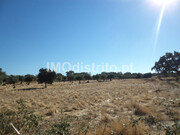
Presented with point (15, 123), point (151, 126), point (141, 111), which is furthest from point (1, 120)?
point (141, 111)

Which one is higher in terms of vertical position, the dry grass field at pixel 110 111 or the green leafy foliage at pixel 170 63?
the green leafy foliage at pixel 170 63

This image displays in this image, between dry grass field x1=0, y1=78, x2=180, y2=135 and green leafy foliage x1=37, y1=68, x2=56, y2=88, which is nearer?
dry grass field x1=0, y1=78, x2=180, y2=135

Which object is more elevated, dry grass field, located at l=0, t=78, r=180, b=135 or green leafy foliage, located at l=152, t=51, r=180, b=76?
green leafy foliage, located at l=152, t=51, r=180, b=76

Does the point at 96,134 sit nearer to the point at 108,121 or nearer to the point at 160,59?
the point at 108,121

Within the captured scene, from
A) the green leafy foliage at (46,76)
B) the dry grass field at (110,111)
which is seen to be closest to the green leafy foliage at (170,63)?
the dry grass field at (110,111)

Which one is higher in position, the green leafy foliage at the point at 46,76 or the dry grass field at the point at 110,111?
the green leafy foliage at the point at 46,76

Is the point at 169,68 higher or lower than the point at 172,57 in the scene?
lower

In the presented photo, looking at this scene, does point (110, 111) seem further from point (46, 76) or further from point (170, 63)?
point (170, 63)

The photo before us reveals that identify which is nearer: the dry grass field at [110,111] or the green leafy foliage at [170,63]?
the dry grass field at [110,111]

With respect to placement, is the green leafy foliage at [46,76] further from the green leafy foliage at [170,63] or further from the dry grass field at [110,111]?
the green leafy foliage at [170,63]

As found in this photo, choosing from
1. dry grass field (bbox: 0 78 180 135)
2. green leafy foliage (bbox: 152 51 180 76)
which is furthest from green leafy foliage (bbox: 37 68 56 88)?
green leafy foliage (bbox: 152 51 180 76)

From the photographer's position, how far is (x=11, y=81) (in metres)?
38.0

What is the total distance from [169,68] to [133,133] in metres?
52.1

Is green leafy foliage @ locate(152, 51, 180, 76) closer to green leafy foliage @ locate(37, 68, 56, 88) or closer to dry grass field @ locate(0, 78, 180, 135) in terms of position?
dry grass field @ locate(0, 78, 180, 135)
